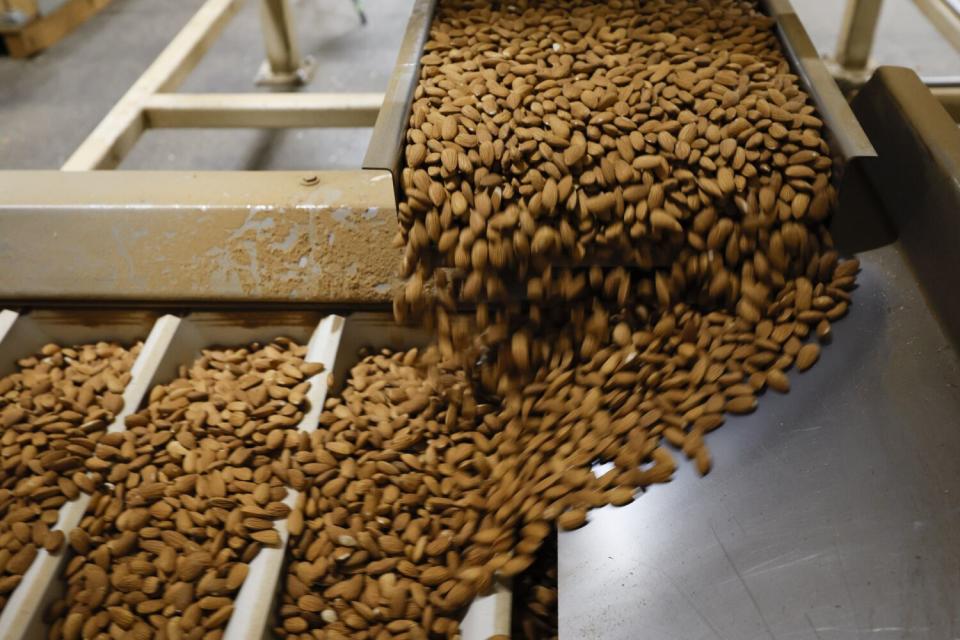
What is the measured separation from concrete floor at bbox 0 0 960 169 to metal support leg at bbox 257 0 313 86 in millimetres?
72

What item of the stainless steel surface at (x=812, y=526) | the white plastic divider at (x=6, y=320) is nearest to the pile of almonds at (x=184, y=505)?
the white plastic divider at (x=6, y=320)

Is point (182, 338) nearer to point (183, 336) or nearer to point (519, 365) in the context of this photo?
point (183, 336)

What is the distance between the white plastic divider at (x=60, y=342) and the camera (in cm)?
103

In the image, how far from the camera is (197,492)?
1.15m

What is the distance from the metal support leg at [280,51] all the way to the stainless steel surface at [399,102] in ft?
4.86

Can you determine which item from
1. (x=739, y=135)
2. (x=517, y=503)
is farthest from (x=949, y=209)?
(x=517, y=503)

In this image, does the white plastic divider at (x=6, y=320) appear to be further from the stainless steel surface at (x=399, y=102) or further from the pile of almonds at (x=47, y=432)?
the stainless steel surface at (x=399, y=102)

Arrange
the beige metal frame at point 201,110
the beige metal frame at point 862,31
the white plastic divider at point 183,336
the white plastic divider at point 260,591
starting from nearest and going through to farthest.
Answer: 1. the white plastic divider at point 260,591
2. the white plastic divider at point 183,336
3. the beige metal frame at point 201,110
4. the beige metal frame at point 862,31

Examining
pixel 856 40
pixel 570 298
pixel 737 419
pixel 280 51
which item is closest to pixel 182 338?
pixel 570 298

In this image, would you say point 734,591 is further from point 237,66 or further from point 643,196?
point 237,66

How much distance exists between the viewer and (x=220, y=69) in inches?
123

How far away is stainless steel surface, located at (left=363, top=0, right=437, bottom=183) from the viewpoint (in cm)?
104

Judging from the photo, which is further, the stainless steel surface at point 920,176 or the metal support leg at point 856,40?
the metal support leg at point 856,40

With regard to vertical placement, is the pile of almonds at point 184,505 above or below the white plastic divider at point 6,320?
below
